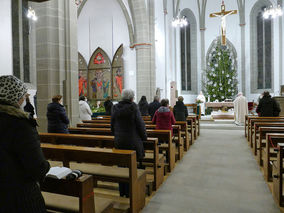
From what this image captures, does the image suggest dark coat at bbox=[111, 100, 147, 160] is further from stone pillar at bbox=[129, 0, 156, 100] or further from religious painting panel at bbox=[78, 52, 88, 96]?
religious painting panel at bbox=[78, 52, 88, 96]

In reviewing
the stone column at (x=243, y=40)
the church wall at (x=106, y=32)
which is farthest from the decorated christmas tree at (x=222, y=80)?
the church wall at (x=106, y=32)

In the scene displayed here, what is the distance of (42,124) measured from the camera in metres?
6.22

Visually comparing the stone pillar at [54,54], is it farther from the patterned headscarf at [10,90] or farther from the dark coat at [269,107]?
the dark coat at [269,107]

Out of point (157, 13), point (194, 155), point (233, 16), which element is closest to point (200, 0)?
point (233, 16)

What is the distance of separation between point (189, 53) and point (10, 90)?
1976cm

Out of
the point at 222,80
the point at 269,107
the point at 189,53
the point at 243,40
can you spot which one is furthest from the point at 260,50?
the point at 269,107

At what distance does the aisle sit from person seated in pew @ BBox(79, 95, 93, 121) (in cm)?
313

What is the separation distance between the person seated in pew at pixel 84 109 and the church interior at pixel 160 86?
0.29 m

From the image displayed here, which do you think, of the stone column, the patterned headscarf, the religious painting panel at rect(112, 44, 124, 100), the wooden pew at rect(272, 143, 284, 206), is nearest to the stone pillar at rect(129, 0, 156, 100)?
the religious painting panel at rect(112, 44, 124, 100)

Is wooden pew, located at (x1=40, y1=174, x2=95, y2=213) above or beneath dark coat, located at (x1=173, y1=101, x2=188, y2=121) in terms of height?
beneath

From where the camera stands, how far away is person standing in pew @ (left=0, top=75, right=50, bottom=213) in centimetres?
138

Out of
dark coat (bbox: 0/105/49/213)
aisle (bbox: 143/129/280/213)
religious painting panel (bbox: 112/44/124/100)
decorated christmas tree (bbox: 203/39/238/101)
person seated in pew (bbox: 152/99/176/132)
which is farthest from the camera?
decorated christmas tree (bbox: 203/39/238/101)

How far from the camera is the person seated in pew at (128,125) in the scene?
3.31 meters

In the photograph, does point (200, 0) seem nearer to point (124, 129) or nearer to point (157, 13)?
point (157, 13)
